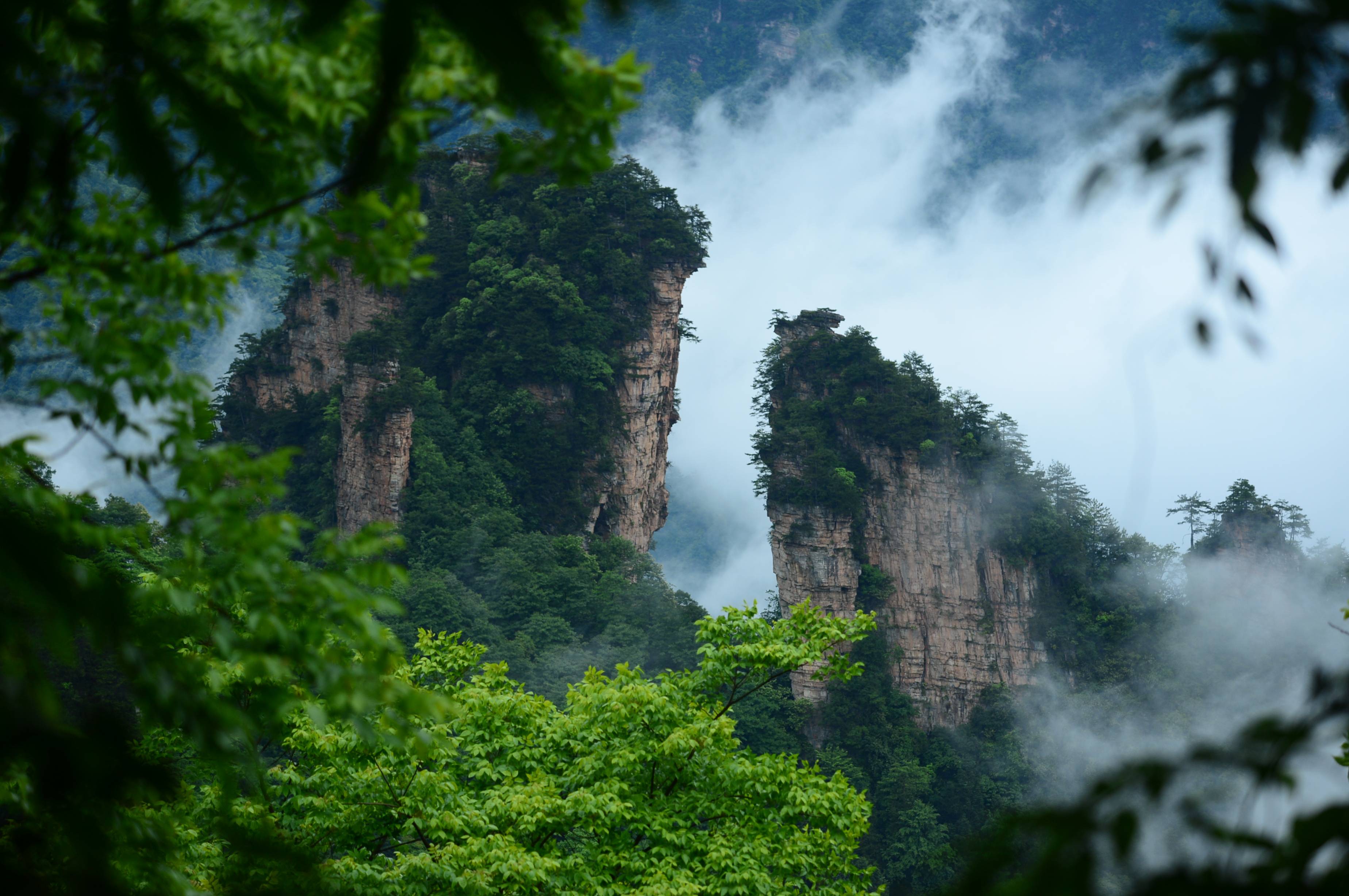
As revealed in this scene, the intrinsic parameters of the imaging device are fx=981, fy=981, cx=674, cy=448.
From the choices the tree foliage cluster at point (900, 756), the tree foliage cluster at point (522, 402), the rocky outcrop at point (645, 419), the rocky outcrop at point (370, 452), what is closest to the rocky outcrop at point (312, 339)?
the tree foliage cluster at point (522, 402)

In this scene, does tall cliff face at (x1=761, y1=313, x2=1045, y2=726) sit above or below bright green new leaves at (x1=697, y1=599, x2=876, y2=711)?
above

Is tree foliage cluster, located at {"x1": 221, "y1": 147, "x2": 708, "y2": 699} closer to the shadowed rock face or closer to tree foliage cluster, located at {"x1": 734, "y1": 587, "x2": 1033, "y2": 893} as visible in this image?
the shadowed rock face

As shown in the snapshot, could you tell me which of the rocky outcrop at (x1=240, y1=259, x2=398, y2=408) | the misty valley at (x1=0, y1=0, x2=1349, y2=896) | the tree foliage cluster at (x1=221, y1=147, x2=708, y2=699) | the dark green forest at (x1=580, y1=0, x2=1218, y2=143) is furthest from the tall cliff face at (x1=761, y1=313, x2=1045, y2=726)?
the dark green forest at (x1=580, y1=0, x2=1218, y2=143)

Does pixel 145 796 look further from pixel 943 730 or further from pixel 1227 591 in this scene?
pixel 1227 591

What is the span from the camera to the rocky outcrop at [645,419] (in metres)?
29.7

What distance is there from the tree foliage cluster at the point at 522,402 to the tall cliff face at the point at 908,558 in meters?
4.54

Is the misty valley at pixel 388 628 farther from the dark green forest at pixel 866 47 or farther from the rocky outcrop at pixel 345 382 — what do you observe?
the dark green forest at pixel 866 47

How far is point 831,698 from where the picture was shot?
26.2 m

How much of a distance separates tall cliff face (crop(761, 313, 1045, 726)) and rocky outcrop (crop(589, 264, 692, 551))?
3734 mm

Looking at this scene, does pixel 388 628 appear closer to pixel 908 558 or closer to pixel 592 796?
pixel 592 796

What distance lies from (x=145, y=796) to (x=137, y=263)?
117 centimetres

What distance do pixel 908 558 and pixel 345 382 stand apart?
16709 millimetres

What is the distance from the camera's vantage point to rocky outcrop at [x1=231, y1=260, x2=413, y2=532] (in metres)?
25.5

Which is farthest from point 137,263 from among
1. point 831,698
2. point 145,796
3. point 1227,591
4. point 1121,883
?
point 1227,591
